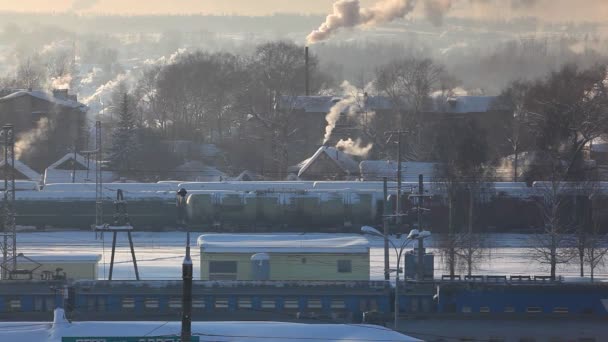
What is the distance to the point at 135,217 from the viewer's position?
1107 inches

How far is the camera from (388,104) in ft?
146

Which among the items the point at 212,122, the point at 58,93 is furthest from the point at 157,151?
the point at 212,122

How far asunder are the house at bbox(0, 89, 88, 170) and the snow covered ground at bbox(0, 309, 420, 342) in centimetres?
3238

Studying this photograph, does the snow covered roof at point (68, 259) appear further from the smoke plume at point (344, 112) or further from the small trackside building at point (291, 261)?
the smoke plume at point (344, 112)

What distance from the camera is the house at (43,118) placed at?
1753 inches

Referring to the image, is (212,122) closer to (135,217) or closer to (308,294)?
(135,217)

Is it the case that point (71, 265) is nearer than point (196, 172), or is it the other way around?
point (71, 265)

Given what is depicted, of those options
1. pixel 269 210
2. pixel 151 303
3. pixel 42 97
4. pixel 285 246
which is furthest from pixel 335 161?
pixel 151 303

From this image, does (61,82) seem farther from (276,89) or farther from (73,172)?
(73,172)

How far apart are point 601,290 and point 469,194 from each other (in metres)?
7.69

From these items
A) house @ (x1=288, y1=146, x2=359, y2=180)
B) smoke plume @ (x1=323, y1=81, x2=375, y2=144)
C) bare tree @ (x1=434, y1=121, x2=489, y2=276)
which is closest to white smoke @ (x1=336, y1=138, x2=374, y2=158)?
smoke plume @ (x1=323, y1=81, x2=375, y2=144)

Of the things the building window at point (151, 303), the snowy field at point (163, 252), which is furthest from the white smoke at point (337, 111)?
the building window at point (151, 303)

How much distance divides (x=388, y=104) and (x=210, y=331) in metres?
32.6

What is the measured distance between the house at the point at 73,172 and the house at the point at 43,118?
18.8 feet
